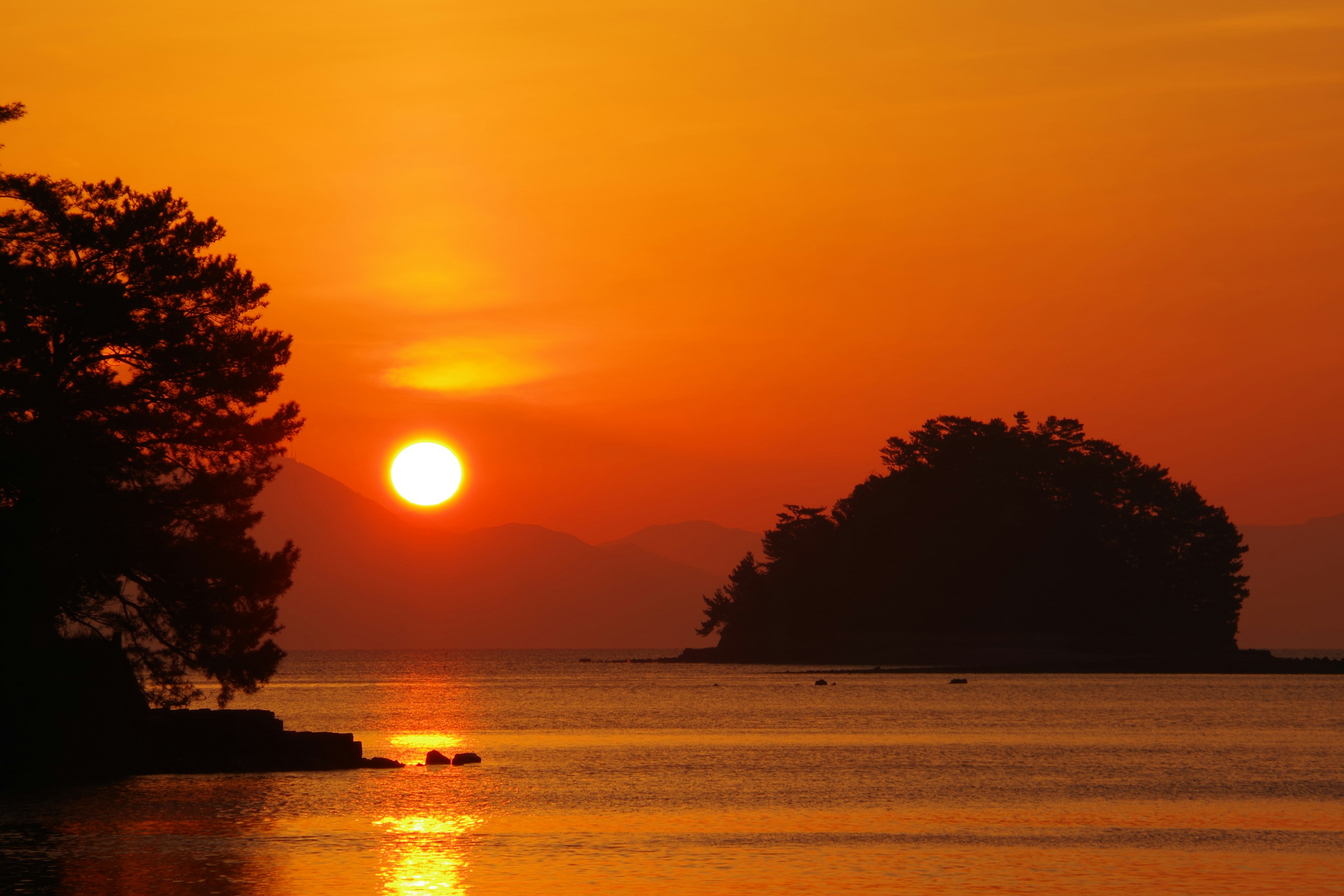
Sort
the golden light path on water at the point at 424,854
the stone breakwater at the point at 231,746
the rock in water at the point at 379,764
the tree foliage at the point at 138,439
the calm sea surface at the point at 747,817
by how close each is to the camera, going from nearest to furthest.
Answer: the golden light path on water at the point at 424,854 < the calm sea surface at the point at 747,817 < the tree foliage at the point at 138,439 < the stone breakwater at the point at 231,746 < the rock in water at the point at 379,764

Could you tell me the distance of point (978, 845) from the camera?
33.7 m

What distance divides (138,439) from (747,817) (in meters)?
24.5

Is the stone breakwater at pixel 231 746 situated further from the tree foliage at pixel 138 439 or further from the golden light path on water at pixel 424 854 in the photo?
the golden light path on water at pixel 424 854

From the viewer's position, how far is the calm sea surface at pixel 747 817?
28812 mm

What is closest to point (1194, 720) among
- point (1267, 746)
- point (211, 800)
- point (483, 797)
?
point (1267, 746)

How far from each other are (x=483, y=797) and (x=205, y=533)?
46.4ft

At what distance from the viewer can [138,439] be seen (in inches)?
1996

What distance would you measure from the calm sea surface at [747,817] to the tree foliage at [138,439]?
4873 mm

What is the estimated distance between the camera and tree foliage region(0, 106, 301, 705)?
4466 centimetres

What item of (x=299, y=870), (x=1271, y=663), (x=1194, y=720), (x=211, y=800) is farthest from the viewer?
(x=1271, y=663)

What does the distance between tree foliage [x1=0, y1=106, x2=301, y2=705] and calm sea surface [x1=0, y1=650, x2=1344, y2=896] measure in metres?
4.87

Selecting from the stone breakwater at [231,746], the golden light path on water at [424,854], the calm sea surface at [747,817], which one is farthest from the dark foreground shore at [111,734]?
the golden light path on water at [424,854]

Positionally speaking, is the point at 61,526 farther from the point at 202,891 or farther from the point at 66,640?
the point at 202,891

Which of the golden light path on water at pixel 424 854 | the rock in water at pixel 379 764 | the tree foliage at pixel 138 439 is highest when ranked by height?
the tree foliage at pixel 138 439
